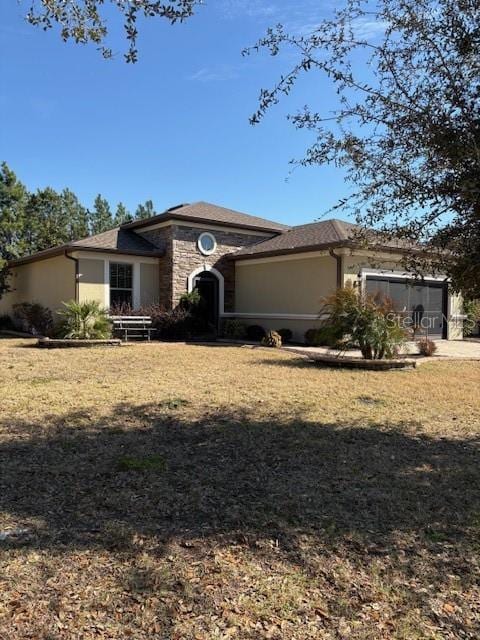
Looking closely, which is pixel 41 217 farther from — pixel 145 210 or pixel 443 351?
pixel 443 351

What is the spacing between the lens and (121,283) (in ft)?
63.0

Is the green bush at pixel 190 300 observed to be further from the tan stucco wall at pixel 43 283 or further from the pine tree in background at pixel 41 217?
the pine tree in background at pixel 41 217

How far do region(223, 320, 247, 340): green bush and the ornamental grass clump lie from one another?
751cm

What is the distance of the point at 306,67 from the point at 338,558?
4854mm

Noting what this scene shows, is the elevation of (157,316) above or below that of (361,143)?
below

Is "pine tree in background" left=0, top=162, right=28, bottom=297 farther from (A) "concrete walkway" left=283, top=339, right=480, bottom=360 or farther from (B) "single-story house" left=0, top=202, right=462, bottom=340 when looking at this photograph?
(A) "concrete walkway" left=283, top=339, right=480, bottom=360

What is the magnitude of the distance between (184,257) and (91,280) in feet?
11.6

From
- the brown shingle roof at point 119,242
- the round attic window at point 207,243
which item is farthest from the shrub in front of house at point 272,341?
the brown shingle roof at point 119,242

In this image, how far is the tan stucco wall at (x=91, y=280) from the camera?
18.1m

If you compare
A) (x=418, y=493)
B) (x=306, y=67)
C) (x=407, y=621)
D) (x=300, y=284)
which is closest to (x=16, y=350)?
(x=300, y=284)

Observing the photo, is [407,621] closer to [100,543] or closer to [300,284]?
[100,543]

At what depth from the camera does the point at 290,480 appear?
4.20 m

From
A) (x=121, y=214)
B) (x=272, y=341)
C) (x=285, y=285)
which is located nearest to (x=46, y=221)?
(x=121, y=214)

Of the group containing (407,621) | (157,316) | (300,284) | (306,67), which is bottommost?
(407,621)
